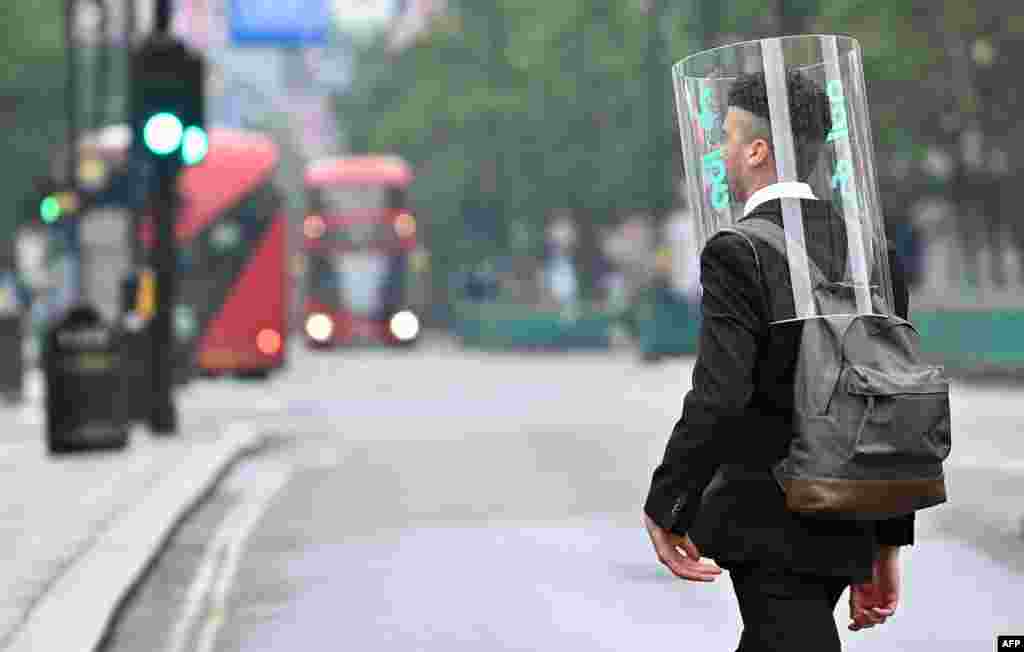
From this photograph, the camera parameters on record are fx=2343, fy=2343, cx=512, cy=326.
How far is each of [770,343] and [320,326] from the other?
128 ft

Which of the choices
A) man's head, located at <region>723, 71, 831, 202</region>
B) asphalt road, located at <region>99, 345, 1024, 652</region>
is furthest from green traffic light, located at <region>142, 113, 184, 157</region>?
man's head, located at <region>723, 71, 831, 202</region>

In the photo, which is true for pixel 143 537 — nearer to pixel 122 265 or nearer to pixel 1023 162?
pixel 122 265

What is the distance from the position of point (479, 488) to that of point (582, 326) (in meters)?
35.4

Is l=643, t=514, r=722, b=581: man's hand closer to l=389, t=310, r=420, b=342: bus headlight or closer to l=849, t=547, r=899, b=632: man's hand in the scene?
l=849, t=547, r=899, b=632: man's hand

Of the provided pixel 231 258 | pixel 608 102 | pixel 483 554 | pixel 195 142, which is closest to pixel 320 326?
pixel 231 258

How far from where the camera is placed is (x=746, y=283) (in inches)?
178

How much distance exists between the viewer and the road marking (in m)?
8.50

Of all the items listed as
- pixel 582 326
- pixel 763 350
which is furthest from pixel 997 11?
pixel 763 350

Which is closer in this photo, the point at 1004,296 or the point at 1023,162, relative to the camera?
the point at 1004,296

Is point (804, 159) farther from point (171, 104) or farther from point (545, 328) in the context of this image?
point (545, 328)

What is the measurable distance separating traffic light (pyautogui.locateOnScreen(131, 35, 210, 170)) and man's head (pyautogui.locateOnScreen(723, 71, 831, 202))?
13.7 m

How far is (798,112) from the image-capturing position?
467cm

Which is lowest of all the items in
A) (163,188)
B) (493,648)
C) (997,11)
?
(493,648)

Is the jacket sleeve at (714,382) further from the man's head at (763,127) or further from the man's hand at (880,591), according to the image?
the man's hand at (880,591)
